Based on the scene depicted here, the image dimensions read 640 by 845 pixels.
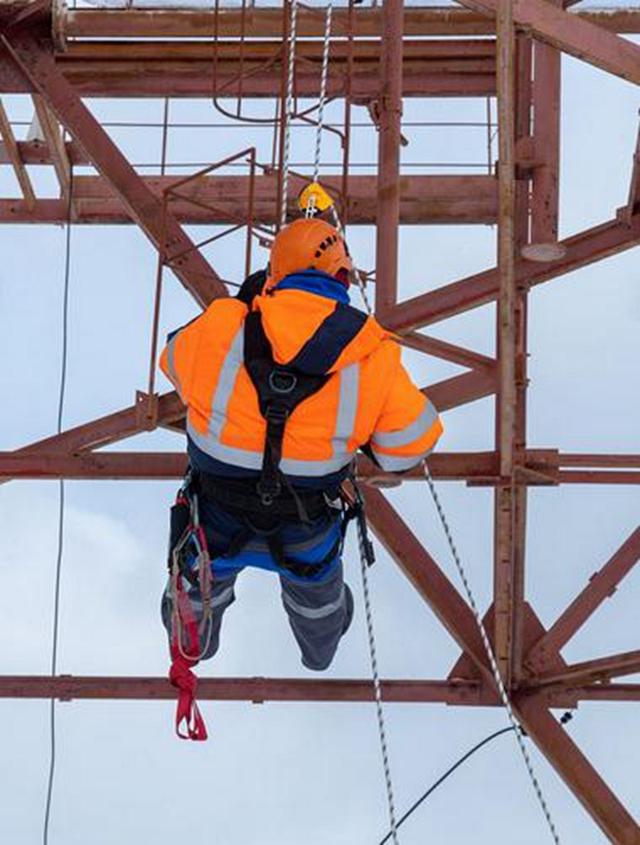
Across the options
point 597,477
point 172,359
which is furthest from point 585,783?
point 172,359

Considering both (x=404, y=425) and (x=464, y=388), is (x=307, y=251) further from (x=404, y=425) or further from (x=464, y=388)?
(x=464, y=388)

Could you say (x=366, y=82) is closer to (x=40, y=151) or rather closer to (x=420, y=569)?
(x=40, y=151)

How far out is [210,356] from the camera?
30.6 feet

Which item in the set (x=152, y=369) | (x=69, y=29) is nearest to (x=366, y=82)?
(x=69, y=29)

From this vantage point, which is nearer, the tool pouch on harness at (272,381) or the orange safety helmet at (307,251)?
the tool pouch on harness at (272,381)

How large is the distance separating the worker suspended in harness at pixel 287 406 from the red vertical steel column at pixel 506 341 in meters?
1.50

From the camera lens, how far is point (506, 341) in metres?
12.3

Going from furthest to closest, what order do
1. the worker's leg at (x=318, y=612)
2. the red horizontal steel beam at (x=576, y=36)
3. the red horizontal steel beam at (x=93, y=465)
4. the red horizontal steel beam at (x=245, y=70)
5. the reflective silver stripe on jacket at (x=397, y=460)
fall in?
the red horizontal steel beam at (x=245, y=70), the red horizontal steel beam at (x=93, y=465), the worker's leg at (x=318, y=612), the red horizontal steel beam at (x=576, y=36), the reflective silver stripe on jacket at (x=397, y=460)

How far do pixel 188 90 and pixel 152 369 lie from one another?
4.47 metres

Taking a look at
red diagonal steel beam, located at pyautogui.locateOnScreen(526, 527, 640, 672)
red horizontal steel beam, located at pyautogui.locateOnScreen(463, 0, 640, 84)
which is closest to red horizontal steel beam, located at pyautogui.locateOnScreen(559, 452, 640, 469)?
red diagonal steel beam, located at pyautogui.locateOnScreen(526, 527, 640, 672)

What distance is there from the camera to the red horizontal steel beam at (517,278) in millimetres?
13086

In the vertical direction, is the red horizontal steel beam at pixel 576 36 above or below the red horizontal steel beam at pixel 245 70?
below

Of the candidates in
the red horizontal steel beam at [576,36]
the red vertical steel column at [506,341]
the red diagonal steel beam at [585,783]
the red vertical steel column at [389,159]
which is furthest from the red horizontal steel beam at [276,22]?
the red diagonal steel beam at [585,783]

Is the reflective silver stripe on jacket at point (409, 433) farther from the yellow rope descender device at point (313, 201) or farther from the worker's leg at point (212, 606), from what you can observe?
the worker's leg at point (212, 606)
